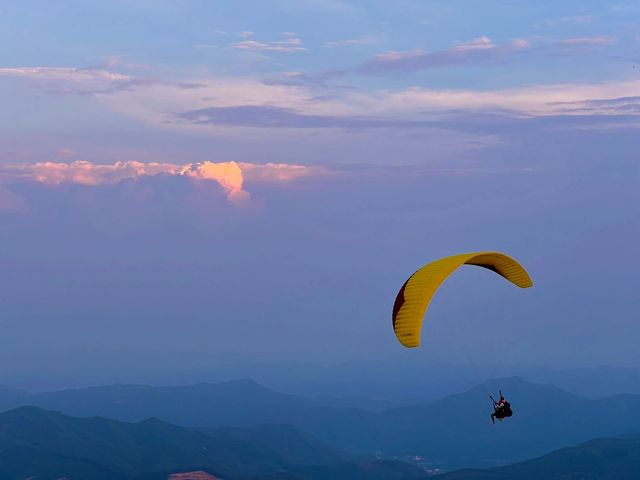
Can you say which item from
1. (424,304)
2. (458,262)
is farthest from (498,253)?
(424,304)

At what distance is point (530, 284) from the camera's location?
68.5 metres

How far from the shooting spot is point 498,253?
66.2 metres

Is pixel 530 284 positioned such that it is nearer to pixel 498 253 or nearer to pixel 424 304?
pixel 498 253

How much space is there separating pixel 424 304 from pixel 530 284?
12.6 metres

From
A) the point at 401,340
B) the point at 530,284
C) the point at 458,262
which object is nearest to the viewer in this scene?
the point at 401,340

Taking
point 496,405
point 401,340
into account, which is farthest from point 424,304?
point 496,405

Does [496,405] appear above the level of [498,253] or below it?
below

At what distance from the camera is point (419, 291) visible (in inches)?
2376

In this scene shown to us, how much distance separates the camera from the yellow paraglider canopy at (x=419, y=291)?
193ft

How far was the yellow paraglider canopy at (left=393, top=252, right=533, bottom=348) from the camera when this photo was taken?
5884 cm

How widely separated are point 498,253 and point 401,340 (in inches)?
464

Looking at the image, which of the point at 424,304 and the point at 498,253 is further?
the point at 498,253

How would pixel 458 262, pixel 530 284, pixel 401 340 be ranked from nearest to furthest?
1. pixel 401 340
2. pixel 458 262
3. pixel 530 284

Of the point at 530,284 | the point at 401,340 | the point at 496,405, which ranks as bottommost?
the point at 496,405
